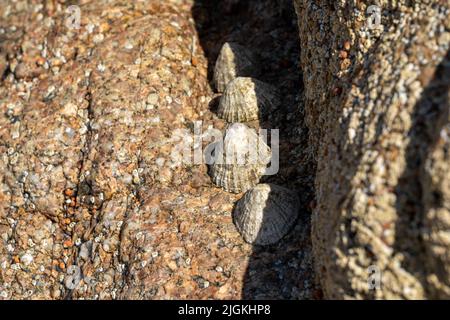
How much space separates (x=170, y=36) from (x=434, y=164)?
359 centimetres

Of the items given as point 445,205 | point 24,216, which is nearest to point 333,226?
point 445,205

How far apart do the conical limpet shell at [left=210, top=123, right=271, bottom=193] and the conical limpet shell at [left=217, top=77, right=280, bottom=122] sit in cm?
41

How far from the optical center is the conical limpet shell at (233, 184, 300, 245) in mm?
4379

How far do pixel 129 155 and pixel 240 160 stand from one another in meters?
1.00

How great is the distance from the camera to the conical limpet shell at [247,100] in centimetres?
524

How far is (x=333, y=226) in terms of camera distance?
3.47m

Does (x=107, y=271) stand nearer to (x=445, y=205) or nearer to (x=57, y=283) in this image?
(x=57, y=283)

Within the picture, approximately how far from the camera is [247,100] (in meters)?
5.23

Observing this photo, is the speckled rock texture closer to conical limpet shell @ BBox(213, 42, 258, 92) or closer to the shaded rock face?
conical limpet shell @ BBox(213, 42, 258, 92)

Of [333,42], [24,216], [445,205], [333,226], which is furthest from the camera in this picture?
[24,216]

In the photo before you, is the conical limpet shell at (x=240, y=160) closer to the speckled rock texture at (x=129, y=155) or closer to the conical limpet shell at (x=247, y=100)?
the speckled rock texture at (x=129, y=155)

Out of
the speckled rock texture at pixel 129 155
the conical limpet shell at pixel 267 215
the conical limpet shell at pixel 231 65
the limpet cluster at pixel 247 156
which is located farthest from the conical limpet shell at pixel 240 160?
the conical limpet shell at pixel 231 65

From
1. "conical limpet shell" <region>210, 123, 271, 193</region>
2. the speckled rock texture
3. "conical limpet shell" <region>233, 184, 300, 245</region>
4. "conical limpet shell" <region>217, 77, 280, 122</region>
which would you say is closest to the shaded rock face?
"conical limpet shell" <region>233, 184, 300, 245</region>

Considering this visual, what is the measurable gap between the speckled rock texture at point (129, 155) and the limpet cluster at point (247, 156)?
0.10 m
